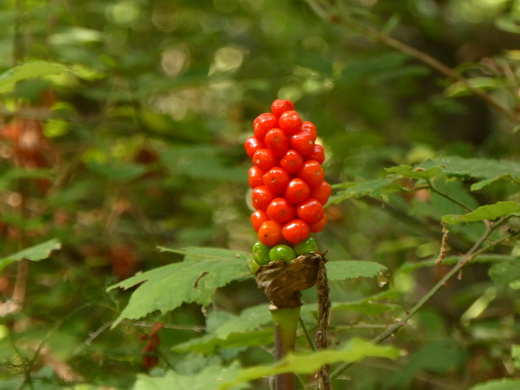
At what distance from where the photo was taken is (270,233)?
137 cm

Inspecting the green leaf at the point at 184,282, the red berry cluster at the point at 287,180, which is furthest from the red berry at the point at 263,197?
the green leaf at the point at 184,282

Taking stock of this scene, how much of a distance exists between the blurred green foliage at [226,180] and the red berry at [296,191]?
32 cm

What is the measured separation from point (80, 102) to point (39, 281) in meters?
2.04

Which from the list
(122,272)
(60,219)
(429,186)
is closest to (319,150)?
(429,186)

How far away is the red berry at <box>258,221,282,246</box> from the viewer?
1.37 m

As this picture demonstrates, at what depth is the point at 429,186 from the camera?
169 centimetres

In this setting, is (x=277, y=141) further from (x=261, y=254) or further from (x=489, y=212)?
(x=489, y=212)

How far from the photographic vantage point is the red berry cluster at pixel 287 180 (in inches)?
54.1

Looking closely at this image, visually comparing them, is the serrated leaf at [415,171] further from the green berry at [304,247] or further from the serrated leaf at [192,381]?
the serrated leaf at [192,381]

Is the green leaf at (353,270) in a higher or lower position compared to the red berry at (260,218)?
lower

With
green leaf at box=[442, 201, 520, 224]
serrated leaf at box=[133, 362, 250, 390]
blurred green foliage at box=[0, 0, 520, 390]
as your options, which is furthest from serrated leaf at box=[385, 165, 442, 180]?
serrated leaf at box=[133, 362, 250, 390]

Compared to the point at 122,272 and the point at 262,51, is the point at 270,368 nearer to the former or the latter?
the point at 122,272

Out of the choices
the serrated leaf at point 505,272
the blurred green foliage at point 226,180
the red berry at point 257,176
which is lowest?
the blurred green foliage at point 226,180

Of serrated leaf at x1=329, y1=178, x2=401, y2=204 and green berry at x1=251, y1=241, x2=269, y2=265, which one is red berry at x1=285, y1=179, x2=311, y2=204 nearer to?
green berry at x1=251, y1=241, x2=269, y2=265
